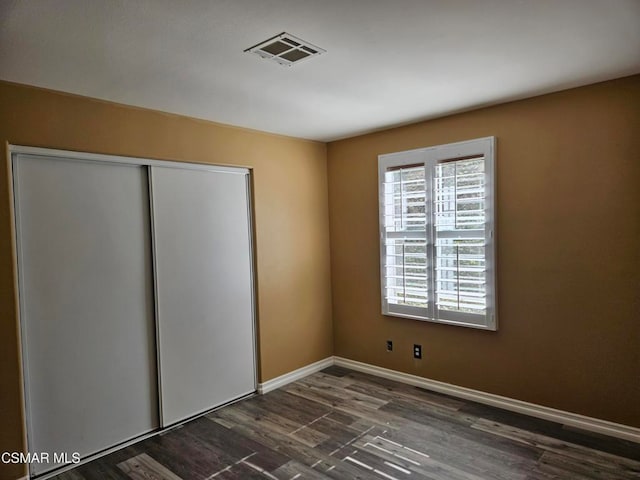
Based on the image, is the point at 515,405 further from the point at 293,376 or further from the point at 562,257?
the point at 293,376

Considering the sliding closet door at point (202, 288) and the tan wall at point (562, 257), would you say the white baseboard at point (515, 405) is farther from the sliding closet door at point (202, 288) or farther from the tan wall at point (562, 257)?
the sliding closet door at point (202, 288)

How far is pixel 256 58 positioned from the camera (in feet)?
7.37

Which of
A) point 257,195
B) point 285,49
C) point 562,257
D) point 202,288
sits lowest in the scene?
Answer: point 202,288

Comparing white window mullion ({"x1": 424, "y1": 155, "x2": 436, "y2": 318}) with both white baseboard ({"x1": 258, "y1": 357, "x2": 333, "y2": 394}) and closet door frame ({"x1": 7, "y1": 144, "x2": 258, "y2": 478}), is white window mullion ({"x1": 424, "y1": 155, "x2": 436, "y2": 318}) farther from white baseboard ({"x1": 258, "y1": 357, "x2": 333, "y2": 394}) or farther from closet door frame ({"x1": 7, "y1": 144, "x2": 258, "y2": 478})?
closet door frame ({"x1": 7, "y1": 144, "x2": 258, "y2": 478})

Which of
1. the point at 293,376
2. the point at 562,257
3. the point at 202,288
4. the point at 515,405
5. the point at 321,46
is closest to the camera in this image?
the point at 321,46

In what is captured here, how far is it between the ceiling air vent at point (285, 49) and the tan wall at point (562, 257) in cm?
183

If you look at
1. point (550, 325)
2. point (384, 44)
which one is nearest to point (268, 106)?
point (384, 44)

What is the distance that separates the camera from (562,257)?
305cm

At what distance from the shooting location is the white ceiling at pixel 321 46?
1765 millimetres

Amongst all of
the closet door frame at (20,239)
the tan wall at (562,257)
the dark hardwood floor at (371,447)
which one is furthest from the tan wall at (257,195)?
the tan wall at (562,257)

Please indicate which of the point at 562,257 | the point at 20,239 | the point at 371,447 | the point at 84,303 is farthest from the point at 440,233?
the point at 20,239

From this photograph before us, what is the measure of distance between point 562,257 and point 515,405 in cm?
125

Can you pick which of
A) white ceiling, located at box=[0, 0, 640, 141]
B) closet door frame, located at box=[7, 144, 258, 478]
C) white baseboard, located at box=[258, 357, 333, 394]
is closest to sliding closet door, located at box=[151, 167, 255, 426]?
closet door frame, located at box=[7, 144, 258, 478]

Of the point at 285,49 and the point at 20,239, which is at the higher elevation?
A: the point at 285,49
